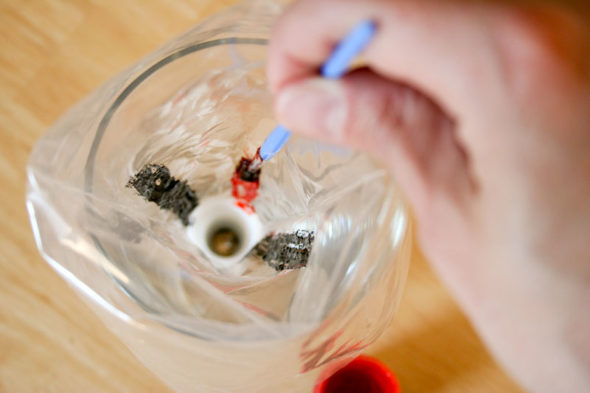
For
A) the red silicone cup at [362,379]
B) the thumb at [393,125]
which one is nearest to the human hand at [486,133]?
the thumb at [393,125]

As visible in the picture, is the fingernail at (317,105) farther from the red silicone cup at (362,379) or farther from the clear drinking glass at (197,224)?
the red silicone cup at (362,379)

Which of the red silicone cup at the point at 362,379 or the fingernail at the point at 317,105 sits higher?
the fingernail at the point at 317,105

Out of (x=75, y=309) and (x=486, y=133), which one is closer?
(x=486, y=133)

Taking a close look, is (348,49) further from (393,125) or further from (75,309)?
(75,309)

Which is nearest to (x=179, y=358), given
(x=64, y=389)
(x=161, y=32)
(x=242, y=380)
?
(x=242, y=380)

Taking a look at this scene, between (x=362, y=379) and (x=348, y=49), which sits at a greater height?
(x=348, y=49)

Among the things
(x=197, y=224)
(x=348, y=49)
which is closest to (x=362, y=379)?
(x=197, y=224)

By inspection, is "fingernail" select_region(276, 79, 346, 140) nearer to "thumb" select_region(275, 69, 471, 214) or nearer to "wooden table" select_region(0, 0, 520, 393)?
"thumb" select_region(275, 69, 471, 214)

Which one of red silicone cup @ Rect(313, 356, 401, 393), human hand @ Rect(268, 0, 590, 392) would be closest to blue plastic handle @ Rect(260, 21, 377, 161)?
human hand @ Rect(268, 0, 590, 392)
